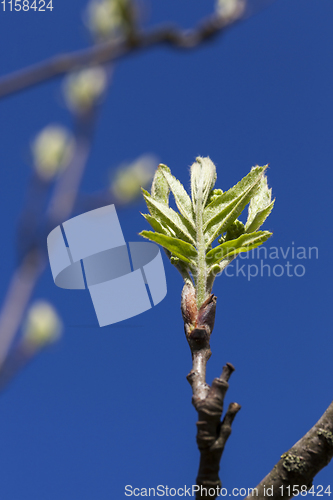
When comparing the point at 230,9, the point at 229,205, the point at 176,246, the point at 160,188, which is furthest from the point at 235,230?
the point at 230,9

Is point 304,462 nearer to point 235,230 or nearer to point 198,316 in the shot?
point 198,316

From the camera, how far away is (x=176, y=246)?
7.82 feet

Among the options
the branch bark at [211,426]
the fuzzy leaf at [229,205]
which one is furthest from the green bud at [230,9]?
the fuzzy leaf at [229,205]

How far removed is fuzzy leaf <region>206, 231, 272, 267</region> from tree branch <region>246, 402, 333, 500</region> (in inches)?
40.2

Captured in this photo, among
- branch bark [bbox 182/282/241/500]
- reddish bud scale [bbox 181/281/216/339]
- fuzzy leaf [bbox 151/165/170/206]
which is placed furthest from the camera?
fuzzy leaf [bbox 151/165/170/206]

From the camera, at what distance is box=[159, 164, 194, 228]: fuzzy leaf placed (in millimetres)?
2615

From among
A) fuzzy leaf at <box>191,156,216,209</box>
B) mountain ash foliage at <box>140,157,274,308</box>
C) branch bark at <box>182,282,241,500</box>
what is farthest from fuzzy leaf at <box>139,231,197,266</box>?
branch bark at <box>182,282,241,500</box>

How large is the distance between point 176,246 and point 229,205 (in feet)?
1.36

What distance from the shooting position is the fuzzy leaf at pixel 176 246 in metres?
2.36

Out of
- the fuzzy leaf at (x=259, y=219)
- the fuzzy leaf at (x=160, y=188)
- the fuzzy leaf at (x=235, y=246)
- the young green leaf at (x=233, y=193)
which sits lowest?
the fuzzy leaf at (x=235, y=246)

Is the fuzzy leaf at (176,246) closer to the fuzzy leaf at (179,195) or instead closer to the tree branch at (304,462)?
the fuzzy leaf at (179,195)

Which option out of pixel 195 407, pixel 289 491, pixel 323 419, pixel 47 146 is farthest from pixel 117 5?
pixel 289 491

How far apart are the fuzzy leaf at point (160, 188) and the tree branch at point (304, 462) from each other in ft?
5.34

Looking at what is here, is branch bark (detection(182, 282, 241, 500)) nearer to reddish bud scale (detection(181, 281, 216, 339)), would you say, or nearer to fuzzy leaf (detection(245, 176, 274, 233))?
reddish bud scale (detection(181, 281, 216, 339))
